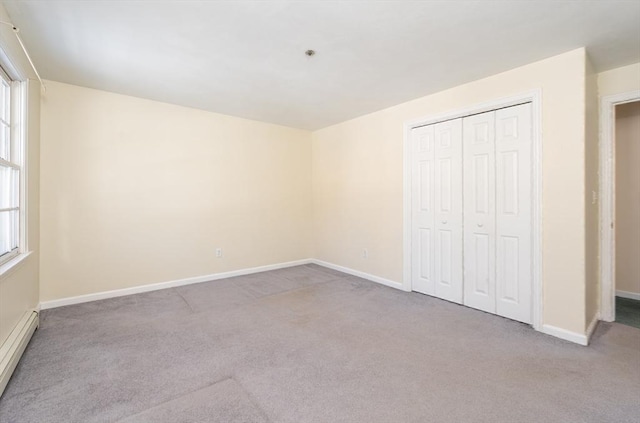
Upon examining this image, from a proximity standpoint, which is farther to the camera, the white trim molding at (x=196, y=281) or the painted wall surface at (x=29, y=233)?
the white trim molding at (x=196, y=281)

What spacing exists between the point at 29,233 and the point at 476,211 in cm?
448

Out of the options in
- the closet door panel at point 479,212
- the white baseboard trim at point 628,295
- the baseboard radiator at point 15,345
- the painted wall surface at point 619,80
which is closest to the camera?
the baseboard radiator at point 15,345

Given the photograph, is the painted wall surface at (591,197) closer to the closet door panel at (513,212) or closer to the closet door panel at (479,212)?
the closet door panel at (513,212)

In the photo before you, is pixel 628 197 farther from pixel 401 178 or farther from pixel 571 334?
pixel 401 178

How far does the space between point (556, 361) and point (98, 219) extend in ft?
15.5

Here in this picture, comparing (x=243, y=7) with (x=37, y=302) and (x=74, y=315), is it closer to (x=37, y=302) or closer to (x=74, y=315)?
(x=74, y=315)

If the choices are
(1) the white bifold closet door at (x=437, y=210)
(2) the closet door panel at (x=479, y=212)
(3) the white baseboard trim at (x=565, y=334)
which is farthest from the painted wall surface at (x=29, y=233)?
(3) the white baseboard trim at (x=565, y=334)

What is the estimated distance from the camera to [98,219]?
348cm

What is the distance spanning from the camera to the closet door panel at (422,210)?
360 cm

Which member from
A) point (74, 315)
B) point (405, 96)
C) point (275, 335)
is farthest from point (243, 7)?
point (74, 315)

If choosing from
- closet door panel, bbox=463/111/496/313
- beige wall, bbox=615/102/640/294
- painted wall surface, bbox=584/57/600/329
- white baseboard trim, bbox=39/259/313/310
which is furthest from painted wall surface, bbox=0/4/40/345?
beige wall, bbox=615/102/640/294

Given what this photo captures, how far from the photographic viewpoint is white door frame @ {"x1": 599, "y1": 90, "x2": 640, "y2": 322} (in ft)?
9.40

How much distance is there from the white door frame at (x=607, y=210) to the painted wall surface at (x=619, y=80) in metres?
0.08

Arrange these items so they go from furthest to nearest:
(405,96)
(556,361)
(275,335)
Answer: (405,96) → (275,335) → (556,361)
